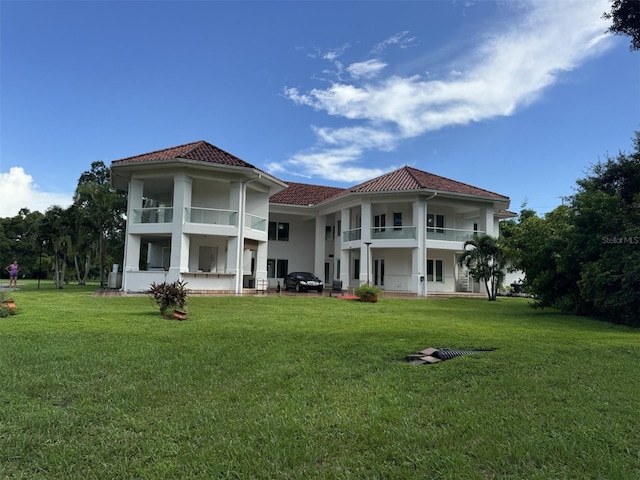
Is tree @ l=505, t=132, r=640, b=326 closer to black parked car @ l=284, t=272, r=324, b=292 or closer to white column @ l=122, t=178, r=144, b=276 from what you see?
black parked car @ l=284, t=272, r=324, b=292

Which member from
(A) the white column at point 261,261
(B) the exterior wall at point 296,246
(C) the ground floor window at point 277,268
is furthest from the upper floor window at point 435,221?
(C) the ground floor window at point 277,268

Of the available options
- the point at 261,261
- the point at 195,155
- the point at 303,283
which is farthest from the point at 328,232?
the point at 195,155

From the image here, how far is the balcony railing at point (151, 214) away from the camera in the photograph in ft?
69.9

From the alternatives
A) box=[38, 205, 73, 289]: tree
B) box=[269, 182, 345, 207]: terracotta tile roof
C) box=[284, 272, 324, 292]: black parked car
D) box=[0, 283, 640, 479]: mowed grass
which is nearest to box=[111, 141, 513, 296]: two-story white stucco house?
box=[269, 182, 345, 207]: terracotta tile roof

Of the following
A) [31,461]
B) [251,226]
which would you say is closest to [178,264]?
[251,226]

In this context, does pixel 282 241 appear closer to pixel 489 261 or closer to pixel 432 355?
pixel 489 261

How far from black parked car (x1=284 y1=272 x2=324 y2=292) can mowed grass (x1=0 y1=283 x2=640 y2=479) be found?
17690 millimetres

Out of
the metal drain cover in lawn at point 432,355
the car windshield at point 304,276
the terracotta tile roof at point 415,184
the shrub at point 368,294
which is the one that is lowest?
the metal drain cover in lawn at point 432,355

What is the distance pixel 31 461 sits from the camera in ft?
10.6

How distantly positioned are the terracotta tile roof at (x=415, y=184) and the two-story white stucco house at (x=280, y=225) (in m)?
0.09

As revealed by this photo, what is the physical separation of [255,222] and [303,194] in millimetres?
8936

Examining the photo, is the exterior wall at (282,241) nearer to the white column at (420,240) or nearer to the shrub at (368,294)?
the white column at (420,240)

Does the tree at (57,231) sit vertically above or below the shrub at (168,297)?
above

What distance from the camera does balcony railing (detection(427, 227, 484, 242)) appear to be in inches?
1000
